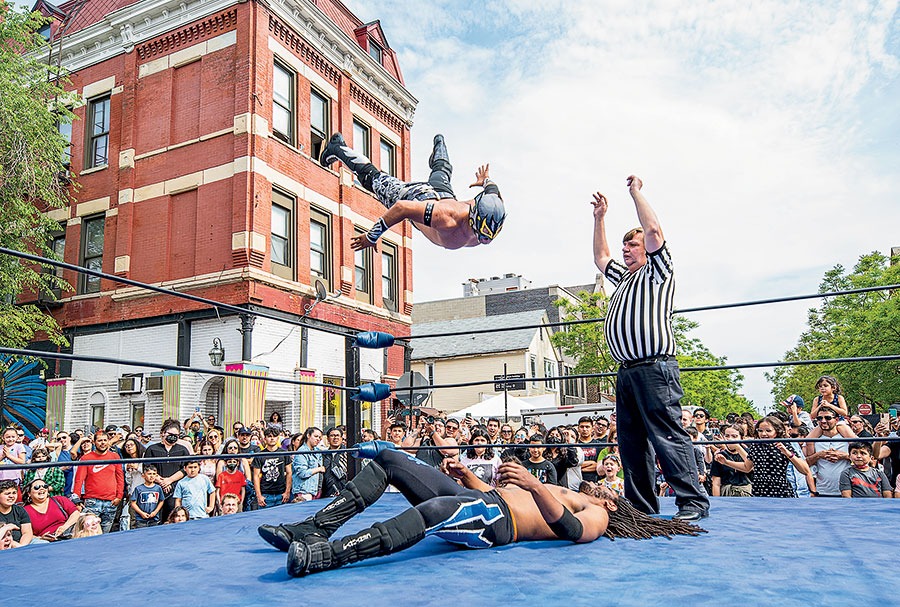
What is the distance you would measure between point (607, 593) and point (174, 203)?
1192 centimetres

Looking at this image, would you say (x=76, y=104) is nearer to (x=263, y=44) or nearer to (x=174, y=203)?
(x=174, y=203)

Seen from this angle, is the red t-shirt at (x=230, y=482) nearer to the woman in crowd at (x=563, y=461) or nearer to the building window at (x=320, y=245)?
the woman in crowd at (x=563, y=461)

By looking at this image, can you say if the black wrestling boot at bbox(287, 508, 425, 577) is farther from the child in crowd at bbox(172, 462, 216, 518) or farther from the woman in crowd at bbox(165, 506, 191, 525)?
the child in crowd at bbox(172, 462, 216, 518)

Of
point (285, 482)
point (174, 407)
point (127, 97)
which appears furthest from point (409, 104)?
point (285, 482)

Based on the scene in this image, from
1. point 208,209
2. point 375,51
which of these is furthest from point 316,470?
point 375,51

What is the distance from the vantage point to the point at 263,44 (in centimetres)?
1222

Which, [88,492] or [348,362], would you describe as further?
[88,492]

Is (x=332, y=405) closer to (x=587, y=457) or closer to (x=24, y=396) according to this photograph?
(x=24, y=396)

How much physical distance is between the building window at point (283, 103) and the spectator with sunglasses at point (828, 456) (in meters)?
10.1

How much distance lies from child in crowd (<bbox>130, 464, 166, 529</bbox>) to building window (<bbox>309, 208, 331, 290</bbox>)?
731 centimetres

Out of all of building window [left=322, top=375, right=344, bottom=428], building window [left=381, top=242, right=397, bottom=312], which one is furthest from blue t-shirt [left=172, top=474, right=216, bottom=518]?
building window [left=381, top=242, right=397, bottom=312]

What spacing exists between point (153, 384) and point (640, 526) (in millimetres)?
10078

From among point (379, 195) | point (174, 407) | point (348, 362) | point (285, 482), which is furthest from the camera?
point (174, 407)

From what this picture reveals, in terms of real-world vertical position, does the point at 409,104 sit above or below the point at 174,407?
above
